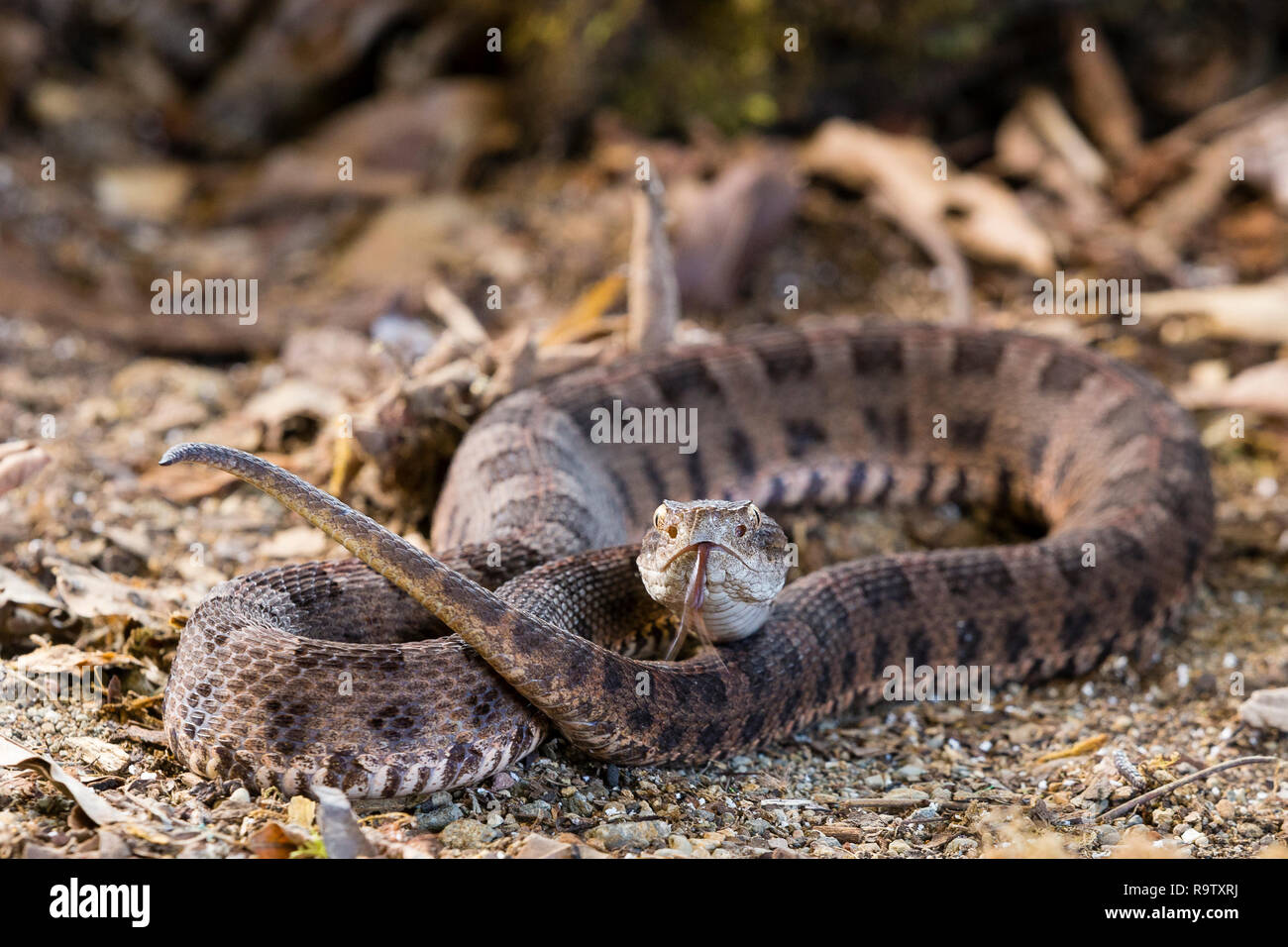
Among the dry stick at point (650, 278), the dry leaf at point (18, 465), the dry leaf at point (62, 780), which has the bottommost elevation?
the dry leaf at point (62, 780)

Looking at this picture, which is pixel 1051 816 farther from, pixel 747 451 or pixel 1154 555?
pixel 747 451

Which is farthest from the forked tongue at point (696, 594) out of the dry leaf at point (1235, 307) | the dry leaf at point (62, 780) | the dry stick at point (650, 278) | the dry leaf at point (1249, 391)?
the dry leaf at point (1235, 307)

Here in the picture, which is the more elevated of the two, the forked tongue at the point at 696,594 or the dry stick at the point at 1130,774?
the forked tongue at the point at 696,594

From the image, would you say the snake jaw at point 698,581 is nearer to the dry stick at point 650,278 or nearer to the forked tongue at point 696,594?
the forked tongue at point 696,594

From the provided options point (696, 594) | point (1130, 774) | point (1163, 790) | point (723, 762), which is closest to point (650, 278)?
point (696, 594)

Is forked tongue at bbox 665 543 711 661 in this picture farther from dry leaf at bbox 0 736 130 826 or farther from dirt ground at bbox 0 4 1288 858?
dry leaf at bbox 0 736 130 826

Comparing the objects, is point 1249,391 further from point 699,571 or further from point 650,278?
point 699,571
